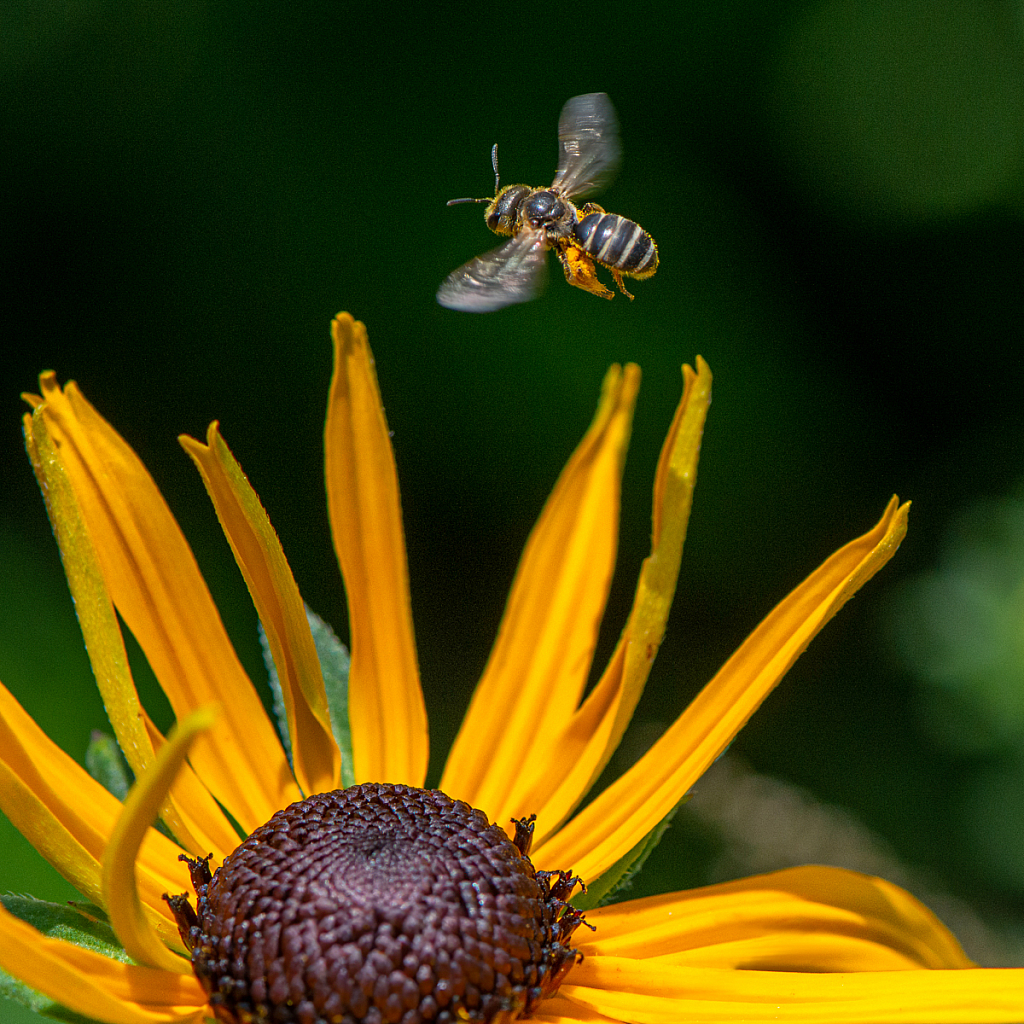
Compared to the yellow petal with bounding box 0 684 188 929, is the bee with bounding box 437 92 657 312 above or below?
above

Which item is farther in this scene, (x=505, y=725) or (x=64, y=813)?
(x=505, y=725)

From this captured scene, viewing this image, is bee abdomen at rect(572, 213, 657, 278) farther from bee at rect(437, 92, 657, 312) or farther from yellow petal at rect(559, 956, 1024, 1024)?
yellow petal at rect(559, 956, 1024, 1024)

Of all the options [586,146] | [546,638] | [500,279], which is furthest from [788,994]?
[586,146]

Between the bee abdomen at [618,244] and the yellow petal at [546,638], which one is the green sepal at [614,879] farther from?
the bee abdomen at [618,244]

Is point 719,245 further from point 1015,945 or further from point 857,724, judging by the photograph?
point 1015,945

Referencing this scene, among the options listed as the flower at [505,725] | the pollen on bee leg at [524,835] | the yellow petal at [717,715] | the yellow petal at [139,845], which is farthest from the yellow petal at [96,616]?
the yellow petal at [717,715]

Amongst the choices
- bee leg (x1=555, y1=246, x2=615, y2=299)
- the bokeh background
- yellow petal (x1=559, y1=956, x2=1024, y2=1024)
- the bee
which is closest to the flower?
yellow petal (x1=559, y1=956, x2=1024, y2=1024)

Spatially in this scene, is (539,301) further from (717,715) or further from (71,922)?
(71,922)
